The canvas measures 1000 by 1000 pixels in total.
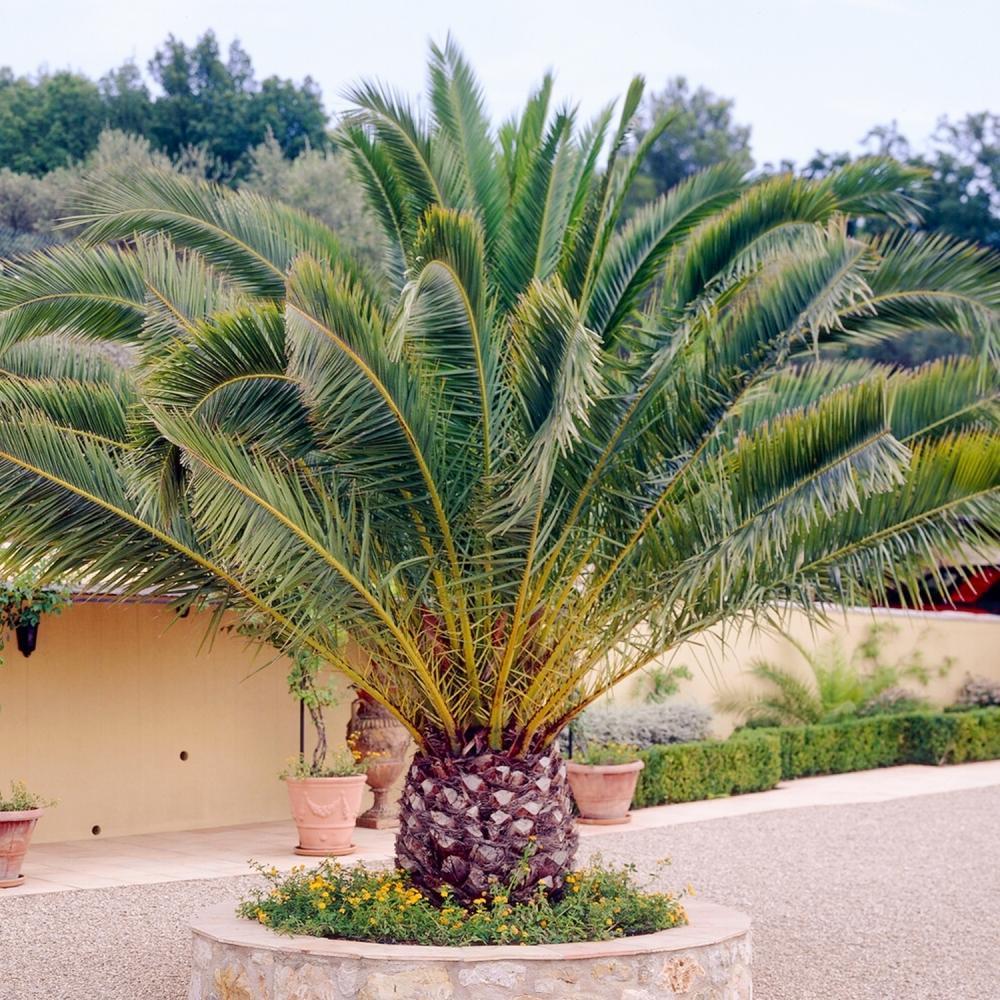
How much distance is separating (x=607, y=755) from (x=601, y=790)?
385mm

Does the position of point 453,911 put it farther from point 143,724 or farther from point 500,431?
→ point 143,724

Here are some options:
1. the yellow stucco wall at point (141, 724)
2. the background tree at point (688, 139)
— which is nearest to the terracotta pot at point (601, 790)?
the yellow stucco wall at point (141, 724)

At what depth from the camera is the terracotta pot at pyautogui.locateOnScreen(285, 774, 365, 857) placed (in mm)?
11422

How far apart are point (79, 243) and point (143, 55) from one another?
37.1 meters

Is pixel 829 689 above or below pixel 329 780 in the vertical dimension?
above

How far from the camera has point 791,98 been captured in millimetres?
35812

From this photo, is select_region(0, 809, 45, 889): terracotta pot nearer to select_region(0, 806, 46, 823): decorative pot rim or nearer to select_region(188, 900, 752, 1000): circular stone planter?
select_region(0, 806, 46, 823): decorative pot rim

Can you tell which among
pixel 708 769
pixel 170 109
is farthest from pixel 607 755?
pixel 170 109

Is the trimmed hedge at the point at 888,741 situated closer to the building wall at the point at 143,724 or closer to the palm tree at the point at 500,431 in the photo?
the building wall at the point at 143,724

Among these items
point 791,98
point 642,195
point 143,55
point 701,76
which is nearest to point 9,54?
point 143,55

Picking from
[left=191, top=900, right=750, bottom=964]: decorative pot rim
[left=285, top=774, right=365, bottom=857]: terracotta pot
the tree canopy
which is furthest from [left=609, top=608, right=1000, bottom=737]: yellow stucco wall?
the tree canopy

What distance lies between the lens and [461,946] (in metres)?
6.40

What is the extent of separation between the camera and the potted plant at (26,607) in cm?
1052

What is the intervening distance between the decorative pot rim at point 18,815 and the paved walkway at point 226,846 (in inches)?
20.1
